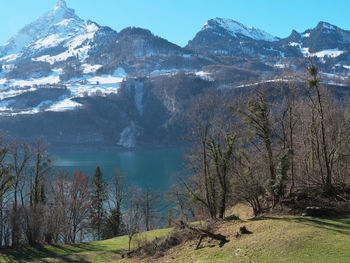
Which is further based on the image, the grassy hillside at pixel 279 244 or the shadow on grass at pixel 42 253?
the shadow on grass at pixel 42 253

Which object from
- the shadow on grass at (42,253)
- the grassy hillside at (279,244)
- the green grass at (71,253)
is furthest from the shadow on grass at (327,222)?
the shadow on grass at (42,253)

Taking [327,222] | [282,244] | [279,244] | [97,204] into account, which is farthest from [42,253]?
[327,222]

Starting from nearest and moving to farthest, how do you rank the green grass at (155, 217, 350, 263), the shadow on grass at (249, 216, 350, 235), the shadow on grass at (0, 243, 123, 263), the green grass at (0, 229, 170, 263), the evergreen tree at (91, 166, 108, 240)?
1. the green grass at (155, 217, 350, 263)
2. the shadow on grass at (249, 216, 350, 235)
3. the green grass at (0, 229, 170, 263)
4. the shadow on grass at (0, 243, 123, 263)
5. the evergreen tree at (91, 166, 108, 240)

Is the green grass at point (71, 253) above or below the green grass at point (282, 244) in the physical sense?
below

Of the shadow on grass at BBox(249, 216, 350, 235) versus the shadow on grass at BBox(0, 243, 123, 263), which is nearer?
the shadow on grass at BBox(249, 216, 350, 235)

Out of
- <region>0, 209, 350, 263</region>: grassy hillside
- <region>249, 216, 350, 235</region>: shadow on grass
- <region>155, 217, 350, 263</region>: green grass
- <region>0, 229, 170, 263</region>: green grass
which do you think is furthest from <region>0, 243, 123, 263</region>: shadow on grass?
<region>249, 216, 350, 235</region>: shadow on grass

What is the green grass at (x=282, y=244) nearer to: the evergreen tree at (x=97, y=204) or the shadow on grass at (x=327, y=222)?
the shadow on grass at (x=327, y=222)

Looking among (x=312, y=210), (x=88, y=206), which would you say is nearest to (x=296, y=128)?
(x=312, y=210)

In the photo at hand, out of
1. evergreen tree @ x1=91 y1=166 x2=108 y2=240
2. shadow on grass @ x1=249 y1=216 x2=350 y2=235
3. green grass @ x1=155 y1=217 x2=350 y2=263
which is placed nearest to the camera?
green grass @ x1=155 y1=217 x2=350 y2=263

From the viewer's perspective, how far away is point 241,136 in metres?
29.3

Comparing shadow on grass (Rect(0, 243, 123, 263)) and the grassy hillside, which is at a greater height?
the grassy hillside

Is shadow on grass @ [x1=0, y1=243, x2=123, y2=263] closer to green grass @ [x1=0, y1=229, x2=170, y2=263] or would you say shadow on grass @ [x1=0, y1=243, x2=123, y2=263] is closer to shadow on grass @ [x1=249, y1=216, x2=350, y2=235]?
green grass @ [x1=0, y1=229, x2=170, y2=263]

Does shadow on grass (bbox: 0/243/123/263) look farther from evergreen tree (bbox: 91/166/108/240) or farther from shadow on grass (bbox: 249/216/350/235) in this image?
evergreen tree (bbox: 91/166/108/240)

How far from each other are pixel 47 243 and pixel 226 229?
22.0m
